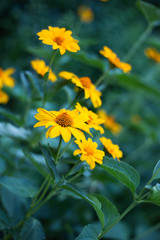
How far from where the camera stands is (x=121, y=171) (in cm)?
58

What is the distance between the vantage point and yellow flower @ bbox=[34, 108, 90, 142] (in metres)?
0.55

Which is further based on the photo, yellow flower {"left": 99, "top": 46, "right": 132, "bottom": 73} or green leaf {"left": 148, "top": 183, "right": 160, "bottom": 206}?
yellow flower {"left": 99, "top": 46, "right": 132, "bottom": 73}

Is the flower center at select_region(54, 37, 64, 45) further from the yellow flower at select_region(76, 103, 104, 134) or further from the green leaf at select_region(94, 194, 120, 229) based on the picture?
the green leaf at select_region(94, 194, 120, 229)

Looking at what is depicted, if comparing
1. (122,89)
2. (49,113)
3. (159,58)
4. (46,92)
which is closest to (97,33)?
(122,89)

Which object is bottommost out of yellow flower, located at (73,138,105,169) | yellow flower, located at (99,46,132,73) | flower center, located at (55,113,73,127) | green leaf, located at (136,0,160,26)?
yellow flower, located at (73,138,105,169)

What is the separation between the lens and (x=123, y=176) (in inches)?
23.1

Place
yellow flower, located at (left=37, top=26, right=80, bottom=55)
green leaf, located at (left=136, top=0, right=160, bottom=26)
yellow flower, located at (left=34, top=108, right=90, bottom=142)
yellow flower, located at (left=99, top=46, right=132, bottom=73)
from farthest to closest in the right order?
green leaf, located at (left=136, top=0, right=160, bottom=26)
yellow flower, located at (left=99, top=46, right=132, bottom=73)
yellow flower, located at (left=37, top=26, right=80, bottom=55)
yellow flower, located at (left=34, top=108, right=90, bottom=142)

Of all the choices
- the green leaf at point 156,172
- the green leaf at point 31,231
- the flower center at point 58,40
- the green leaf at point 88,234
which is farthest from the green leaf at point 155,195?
the flower center at point 58,40

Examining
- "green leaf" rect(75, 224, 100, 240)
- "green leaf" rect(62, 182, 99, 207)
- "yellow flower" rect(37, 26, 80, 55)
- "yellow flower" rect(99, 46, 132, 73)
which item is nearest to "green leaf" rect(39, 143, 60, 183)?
"green leaf" rect(62, 182, 99, 207)

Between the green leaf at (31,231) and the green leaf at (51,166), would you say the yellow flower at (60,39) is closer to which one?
the green leaf at (51,166)

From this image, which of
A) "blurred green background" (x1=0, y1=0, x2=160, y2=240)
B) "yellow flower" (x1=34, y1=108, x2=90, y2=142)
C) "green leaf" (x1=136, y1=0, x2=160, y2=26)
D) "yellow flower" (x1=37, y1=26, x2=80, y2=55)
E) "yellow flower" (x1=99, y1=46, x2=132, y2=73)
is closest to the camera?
"yellow flower" (x1=34, y1=108, x2=90, y2=142)

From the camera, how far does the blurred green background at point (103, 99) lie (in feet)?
3.71

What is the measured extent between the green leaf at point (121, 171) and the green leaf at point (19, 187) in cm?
22

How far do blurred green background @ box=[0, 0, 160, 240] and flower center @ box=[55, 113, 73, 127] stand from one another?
25 cm
